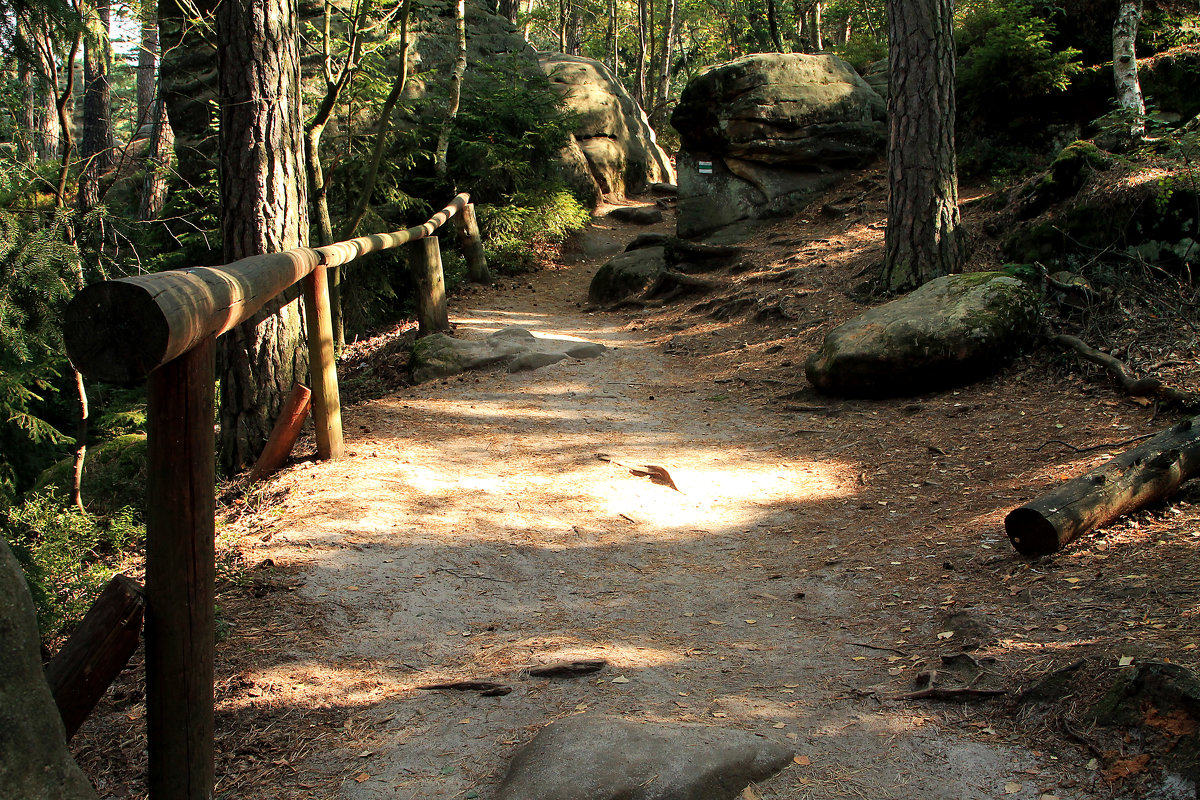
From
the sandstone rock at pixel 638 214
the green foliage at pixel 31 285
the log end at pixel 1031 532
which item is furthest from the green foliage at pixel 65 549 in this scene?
the sandstone rock at pixel 638 214

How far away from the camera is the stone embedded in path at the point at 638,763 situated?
7.95 feet

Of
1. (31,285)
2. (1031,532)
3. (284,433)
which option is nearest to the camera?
(1031,532)

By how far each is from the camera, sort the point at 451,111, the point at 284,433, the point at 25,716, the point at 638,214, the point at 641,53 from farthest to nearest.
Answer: the point at 641,53
the point at 638,214
the point at 451,111
the point at 284,433
the point at 25,716

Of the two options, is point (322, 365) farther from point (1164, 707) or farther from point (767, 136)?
point (767, 136)

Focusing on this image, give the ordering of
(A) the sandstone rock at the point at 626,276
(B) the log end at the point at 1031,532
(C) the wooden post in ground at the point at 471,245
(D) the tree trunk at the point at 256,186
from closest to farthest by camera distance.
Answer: (B) the log end at the point at 1031,532 < (D) the tree trunk at the point at 256,186 < (A) the sandstone rock at the point at 626,276 < (C) the wooden post in ground at the point at 471,245

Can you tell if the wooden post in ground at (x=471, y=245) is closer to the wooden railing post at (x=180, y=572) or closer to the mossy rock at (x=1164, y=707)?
the wooden railing post at (x=180, y=572)

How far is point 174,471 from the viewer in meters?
2.22

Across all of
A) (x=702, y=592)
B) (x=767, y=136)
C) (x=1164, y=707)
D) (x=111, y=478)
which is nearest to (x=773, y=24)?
(x=767, y=136)

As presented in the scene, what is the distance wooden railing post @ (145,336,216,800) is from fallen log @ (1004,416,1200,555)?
350 centimetres

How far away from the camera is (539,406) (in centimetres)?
748

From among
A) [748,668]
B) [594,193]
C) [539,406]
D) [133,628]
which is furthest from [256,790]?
[594,193]

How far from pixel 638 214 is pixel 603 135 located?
240 cm

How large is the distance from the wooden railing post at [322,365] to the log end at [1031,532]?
422 centimetres

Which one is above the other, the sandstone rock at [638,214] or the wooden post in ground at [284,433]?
the sandstone rock at [638,214]
